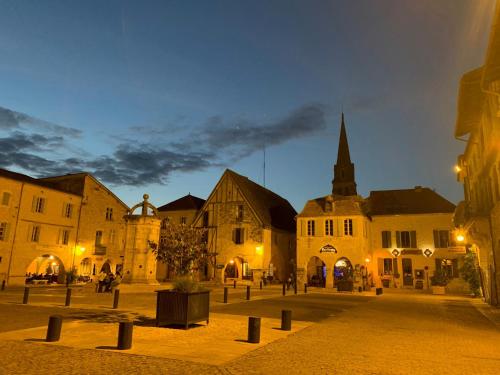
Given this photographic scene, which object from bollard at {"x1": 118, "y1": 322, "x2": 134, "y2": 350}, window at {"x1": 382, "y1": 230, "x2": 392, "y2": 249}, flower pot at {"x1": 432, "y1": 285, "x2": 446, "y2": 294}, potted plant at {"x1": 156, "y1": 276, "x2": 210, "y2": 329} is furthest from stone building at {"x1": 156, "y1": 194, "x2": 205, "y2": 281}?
bollard at {"x1": 118, "y1": 322, "x2": 134, "y2": 350}

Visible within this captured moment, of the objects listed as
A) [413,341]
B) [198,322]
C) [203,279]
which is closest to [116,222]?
[203,279]

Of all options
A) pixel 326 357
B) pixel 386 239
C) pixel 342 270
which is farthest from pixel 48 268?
pixel 326 357

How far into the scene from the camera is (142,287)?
23750mm

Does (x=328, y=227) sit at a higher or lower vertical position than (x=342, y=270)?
higher

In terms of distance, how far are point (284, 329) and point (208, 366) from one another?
188 inches

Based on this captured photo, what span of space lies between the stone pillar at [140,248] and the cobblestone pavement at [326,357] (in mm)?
15637

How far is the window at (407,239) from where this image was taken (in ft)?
119

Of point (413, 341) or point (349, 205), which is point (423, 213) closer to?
point (349, 205)

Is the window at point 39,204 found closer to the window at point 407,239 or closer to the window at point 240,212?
the window at point 240,212

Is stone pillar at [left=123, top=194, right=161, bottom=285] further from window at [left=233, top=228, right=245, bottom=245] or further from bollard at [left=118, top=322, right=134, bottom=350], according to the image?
bollard at [left=118, top=322, right=134, bottom=350]

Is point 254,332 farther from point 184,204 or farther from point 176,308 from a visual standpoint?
point 184,204

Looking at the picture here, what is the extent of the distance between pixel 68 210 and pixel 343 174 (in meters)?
35.5

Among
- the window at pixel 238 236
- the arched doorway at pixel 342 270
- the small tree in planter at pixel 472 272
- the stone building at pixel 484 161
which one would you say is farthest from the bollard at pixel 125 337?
the window at pixel 238 236

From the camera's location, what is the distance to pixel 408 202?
38812mm
